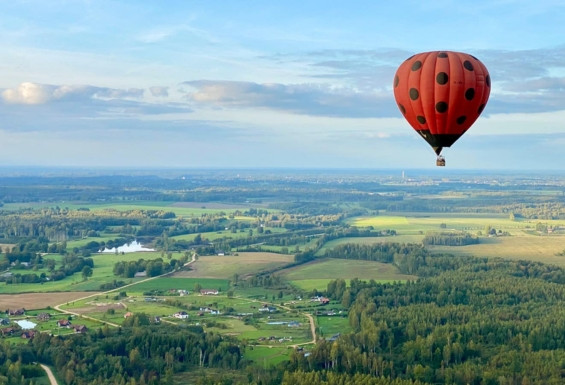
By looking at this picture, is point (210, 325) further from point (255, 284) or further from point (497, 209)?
point (497, 209)

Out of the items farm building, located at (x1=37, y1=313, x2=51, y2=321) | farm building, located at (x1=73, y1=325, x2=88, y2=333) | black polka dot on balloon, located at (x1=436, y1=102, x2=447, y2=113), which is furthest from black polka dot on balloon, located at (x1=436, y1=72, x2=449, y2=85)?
farm building, located at (x1=37, y1=313, x2=51, y2=321)

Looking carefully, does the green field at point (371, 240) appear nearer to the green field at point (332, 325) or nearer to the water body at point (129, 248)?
the water body at point (129, 248)

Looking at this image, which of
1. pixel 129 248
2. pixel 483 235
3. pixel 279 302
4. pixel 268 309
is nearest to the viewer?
pixel 268 309

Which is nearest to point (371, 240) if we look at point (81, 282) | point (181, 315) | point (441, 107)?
point (81, 282)

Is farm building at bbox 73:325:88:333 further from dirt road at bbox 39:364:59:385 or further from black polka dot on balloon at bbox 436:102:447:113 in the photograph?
black polka dot on balloon at bbox 436:102:447:113

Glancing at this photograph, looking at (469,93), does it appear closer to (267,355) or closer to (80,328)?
(267,355)

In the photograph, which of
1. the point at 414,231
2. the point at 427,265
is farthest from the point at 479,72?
the point at 414,231
